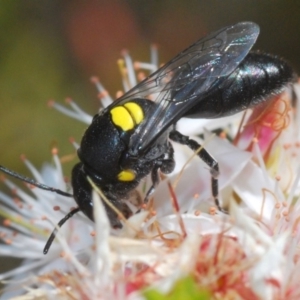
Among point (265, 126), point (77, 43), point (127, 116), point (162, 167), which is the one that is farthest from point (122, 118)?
point (77, 43)

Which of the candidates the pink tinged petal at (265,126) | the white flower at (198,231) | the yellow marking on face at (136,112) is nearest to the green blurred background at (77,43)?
the white flower at (198,231)

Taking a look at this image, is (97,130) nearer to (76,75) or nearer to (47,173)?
(47,173)

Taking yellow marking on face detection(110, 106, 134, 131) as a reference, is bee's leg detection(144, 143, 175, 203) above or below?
below

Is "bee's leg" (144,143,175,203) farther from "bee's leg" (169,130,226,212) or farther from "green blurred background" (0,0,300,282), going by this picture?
"green blurred background" (0,0,300,282)

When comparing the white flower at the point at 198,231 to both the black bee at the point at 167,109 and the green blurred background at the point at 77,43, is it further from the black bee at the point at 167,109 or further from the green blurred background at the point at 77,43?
the green blurred background at the point at 77,43

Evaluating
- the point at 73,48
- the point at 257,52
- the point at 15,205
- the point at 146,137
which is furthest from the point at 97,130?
the point at 73,48

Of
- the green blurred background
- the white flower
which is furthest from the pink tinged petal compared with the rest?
the green blurred background

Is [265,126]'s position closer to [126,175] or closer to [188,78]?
[188,78]
